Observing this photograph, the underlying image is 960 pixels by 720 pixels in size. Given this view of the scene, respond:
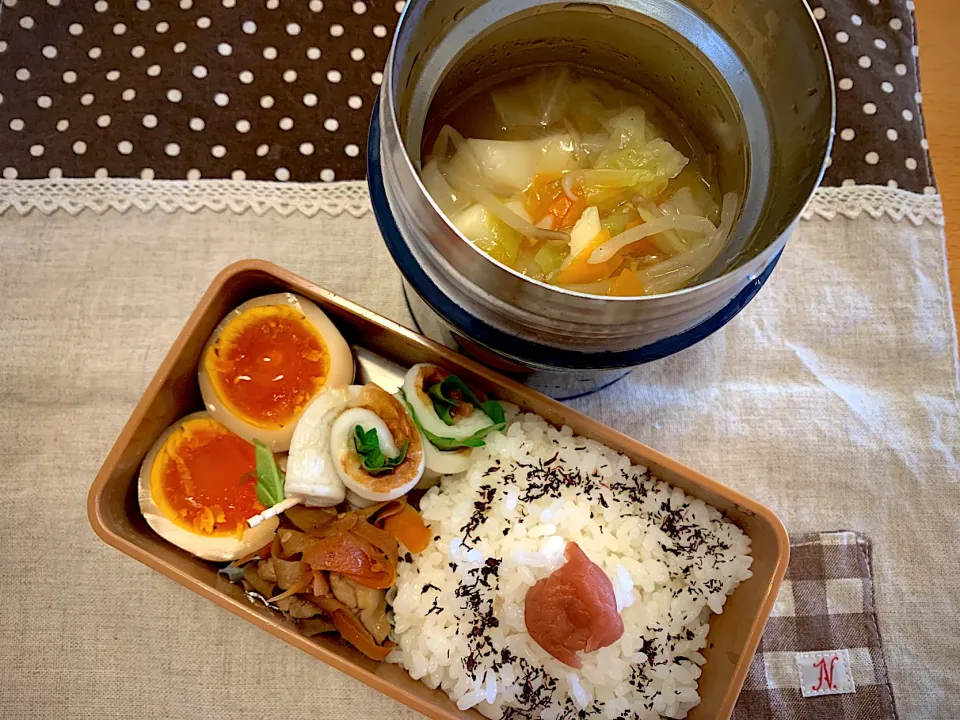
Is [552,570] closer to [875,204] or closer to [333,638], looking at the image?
[333,638]

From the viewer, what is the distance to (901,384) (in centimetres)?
157

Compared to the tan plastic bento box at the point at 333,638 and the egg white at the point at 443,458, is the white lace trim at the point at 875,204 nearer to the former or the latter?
the tan plastic bento box at the point at 333,638

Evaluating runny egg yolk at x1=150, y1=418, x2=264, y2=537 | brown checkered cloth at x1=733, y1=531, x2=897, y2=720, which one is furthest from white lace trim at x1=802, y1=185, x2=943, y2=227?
runny egg yolk at x1=150, y1=418, x2=264, y2=537

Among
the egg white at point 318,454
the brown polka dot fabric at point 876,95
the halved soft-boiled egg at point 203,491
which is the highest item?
the brown polka dot fabric at point 876,95

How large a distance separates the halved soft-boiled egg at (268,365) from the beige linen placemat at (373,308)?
0.62 ft

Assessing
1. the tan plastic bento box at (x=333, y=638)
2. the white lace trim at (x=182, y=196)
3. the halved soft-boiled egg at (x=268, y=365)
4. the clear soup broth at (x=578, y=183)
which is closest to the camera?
the clear soup broth at (x=578, y=183)

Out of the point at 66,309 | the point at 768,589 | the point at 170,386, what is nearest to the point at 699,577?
the point at 768,589

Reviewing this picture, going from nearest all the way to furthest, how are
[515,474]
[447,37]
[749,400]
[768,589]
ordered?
[447,37]
[768,589]
[515,474]
[749,400]

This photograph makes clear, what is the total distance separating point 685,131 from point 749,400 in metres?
0.56

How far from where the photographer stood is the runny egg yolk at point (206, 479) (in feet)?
4.50

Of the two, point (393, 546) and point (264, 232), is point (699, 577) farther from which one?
point (264, 232)

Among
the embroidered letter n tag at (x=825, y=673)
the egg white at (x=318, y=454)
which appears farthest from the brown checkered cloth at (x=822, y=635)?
the egg white at (x=318, y=454)

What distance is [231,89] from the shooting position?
1632 mm

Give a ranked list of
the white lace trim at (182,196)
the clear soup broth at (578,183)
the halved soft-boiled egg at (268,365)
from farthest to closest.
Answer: the white lace trim at (182,196), the halved soft-boiled egg at (268,365), the clear soup broth at (578,183)
